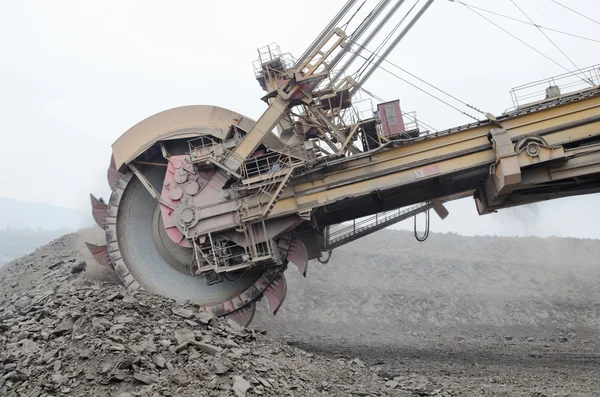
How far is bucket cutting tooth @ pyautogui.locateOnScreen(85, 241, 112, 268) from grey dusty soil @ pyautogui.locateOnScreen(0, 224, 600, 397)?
0.18 metres

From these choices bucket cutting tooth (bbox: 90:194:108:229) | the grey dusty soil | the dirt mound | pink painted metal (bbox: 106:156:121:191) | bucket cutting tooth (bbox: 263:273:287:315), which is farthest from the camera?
the dirt mound

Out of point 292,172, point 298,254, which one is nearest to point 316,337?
A: point 298,254

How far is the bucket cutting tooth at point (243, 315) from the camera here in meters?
9.80

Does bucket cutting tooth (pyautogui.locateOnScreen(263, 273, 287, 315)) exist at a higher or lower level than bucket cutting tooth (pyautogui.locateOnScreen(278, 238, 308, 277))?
lower

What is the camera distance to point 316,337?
490 inches

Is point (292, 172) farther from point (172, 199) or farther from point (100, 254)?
point (100, 254)

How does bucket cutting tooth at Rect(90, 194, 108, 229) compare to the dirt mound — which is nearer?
bucket cutting tooth at Rect(90, 194, 108, 229)

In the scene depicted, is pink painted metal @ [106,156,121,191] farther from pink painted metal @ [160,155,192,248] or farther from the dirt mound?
the dirt mound

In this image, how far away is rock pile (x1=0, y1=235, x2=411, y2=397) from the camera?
5.39 m

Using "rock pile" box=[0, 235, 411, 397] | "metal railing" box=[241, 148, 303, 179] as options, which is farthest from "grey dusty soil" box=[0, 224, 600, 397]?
"metal railing" box=[241, 148, 303, 179]

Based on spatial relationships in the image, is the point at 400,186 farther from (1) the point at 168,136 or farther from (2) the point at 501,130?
(1) the point at 168,136

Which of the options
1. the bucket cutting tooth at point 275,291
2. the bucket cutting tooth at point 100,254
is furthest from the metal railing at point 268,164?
the bucket cutting tooth at point 100,254

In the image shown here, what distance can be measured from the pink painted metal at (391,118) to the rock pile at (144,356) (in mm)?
3870

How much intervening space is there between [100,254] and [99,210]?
1.10 meters
